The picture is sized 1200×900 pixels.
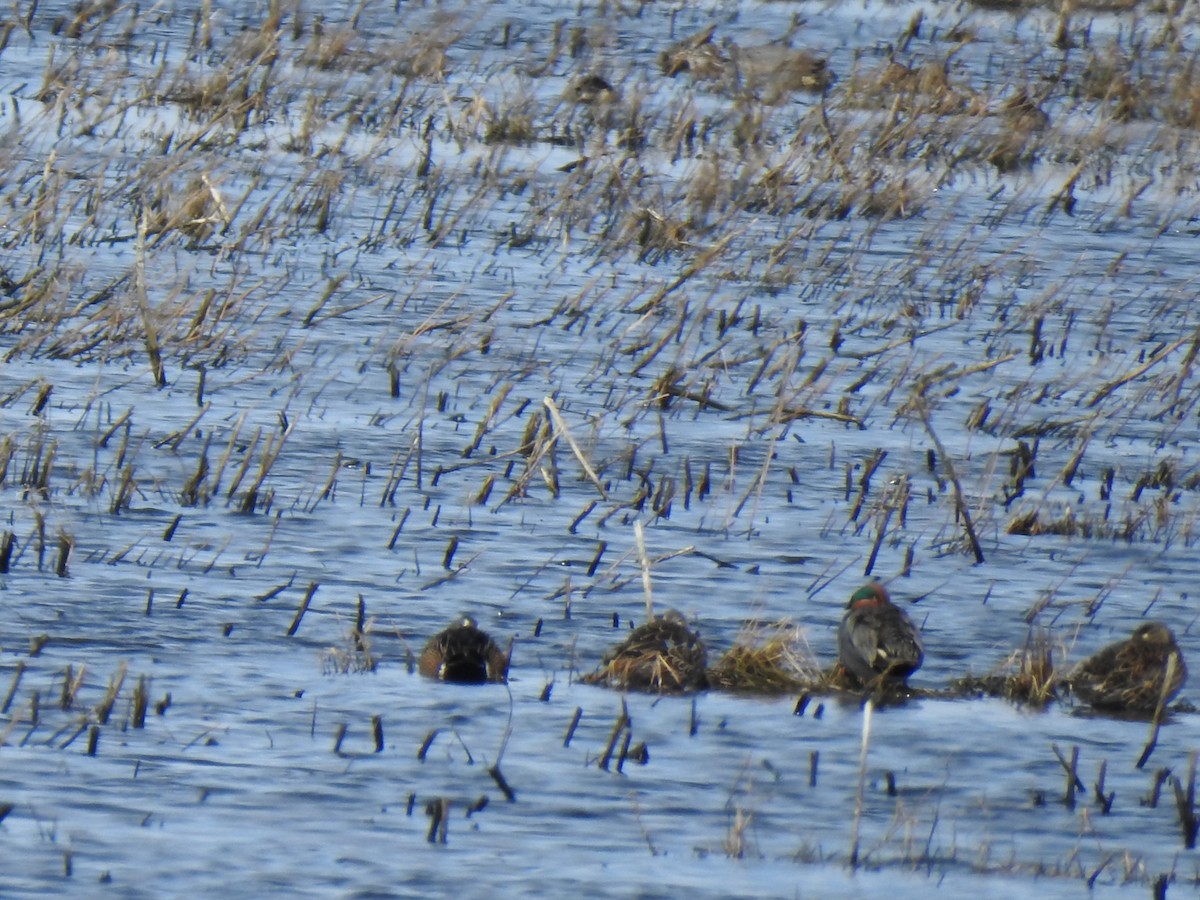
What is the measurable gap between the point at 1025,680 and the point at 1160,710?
0.65 metres

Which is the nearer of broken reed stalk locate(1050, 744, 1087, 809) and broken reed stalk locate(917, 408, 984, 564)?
broken reed stalk locate(1050, 744, 1087, 809)

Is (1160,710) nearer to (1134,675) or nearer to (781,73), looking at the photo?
(1134,675)

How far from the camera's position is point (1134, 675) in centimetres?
730

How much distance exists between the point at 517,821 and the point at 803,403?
5570mm

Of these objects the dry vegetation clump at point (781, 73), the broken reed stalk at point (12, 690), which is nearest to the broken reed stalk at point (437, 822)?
the broken reed stalk at point (12, 690)

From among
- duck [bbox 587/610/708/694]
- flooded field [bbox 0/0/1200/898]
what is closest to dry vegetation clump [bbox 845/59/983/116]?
flooded field [bbox 0/0/1200/898]

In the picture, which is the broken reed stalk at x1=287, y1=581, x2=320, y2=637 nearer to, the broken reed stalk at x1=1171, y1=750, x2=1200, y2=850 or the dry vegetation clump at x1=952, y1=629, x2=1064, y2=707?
the dry vegetation clump at x1=952, y1=629, x2=1064, y2=707

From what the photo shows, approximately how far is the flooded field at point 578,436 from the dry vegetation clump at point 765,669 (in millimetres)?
72

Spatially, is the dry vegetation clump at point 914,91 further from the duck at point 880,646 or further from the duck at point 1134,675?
the duck at point 880,646

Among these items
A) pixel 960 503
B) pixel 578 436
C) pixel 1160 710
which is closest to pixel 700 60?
pixel 578 436

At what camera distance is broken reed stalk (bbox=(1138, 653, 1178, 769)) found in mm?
6691

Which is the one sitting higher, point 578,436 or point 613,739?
point 613,739

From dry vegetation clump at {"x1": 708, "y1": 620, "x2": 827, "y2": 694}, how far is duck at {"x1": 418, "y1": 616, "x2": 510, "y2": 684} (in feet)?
2.19

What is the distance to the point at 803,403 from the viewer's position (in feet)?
37.2
